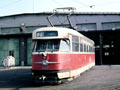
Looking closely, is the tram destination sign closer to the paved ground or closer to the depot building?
the paved ground

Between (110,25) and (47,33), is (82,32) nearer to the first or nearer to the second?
(110,25)

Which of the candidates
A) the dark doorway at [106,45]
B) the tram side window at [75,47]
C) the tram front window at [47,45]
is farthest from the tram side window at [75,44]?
the dark doorway at [106,45]

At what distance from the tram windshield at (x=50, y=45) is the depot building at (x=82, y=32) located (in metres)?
19.8

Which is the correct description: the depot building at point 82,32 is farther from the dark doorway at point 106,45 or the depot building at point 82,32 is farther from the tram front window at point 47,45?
the tram front window at point 47,45

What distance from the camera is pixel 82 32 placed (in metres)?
33.2

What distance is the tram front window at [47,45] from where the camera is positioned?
42.4ft

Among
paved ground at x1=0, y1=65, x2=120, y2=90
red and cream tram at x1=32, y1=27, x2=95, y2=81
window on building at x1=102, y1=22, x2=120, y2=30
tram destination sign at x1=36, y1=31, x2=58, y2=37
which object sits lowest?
paved ground at x1=0, y1=65, x2=120, y2=90

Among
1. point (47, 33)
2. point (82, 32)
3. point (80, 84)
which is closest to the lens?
point (80, 84)

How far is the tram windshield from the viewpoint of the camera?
1291 centimetres

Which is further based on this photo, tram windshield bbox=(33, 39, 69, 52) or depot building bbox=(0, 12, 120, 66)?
depot building bbox=(0, 12, 120, 66)

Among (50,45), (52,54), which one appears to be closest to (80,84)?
(52,54)

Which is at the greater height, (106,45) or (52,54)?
(106,45)

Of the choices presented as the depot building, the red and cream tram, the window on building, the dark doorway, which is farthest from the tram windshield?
the window on building

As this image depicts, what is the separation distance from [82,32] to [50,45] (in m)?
20.5
